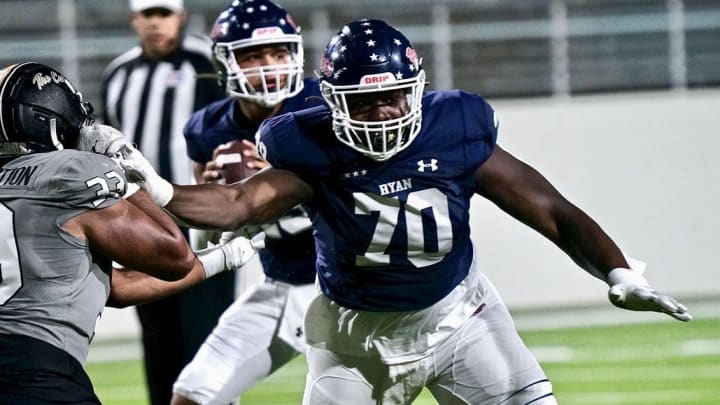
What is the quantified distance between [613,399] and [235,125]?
6.84ft

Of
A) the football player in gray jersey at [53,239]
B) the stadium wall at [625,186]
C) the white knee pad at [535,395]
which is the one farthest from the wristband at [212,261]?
the stadium wall at [625,186]

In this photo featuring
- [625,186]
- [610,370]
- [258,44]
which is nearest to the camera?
[258,44]

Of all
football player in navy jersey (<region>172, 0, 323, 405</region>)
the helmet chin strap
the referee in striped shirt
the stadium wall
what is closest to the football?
football player in navy jersey (<region>172, 0, 323, 405</region>)

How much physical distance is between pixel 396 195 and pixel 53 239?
88 centimetres

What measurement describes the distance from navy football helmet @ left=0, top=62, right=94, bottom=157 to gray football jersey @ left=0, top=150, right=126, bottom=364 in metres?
0.05

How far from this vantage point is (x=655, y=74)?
7.83 meters

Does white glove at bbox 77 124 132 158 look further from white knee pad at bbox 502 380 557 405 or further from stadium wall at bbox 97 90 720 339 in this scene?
stadium wall at bbox 97 90 720 339

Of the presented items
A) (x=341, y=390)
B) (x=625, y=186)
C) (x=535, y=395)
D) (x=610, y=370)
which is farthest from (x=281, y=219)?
(x=625, y=186)

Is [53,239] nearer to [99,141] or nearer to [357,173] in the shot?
[99,141]

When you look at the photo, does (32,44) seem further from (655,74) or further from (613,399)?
(613,399)

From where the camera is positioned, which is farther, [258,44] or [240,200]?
[258,44]

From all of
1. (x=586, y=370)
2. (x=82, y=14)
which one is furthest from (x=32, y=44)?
(x=586, y=370)

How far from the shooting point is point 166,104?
5.48 metres

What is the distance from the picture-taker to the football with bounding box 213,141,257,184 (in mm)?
3920
